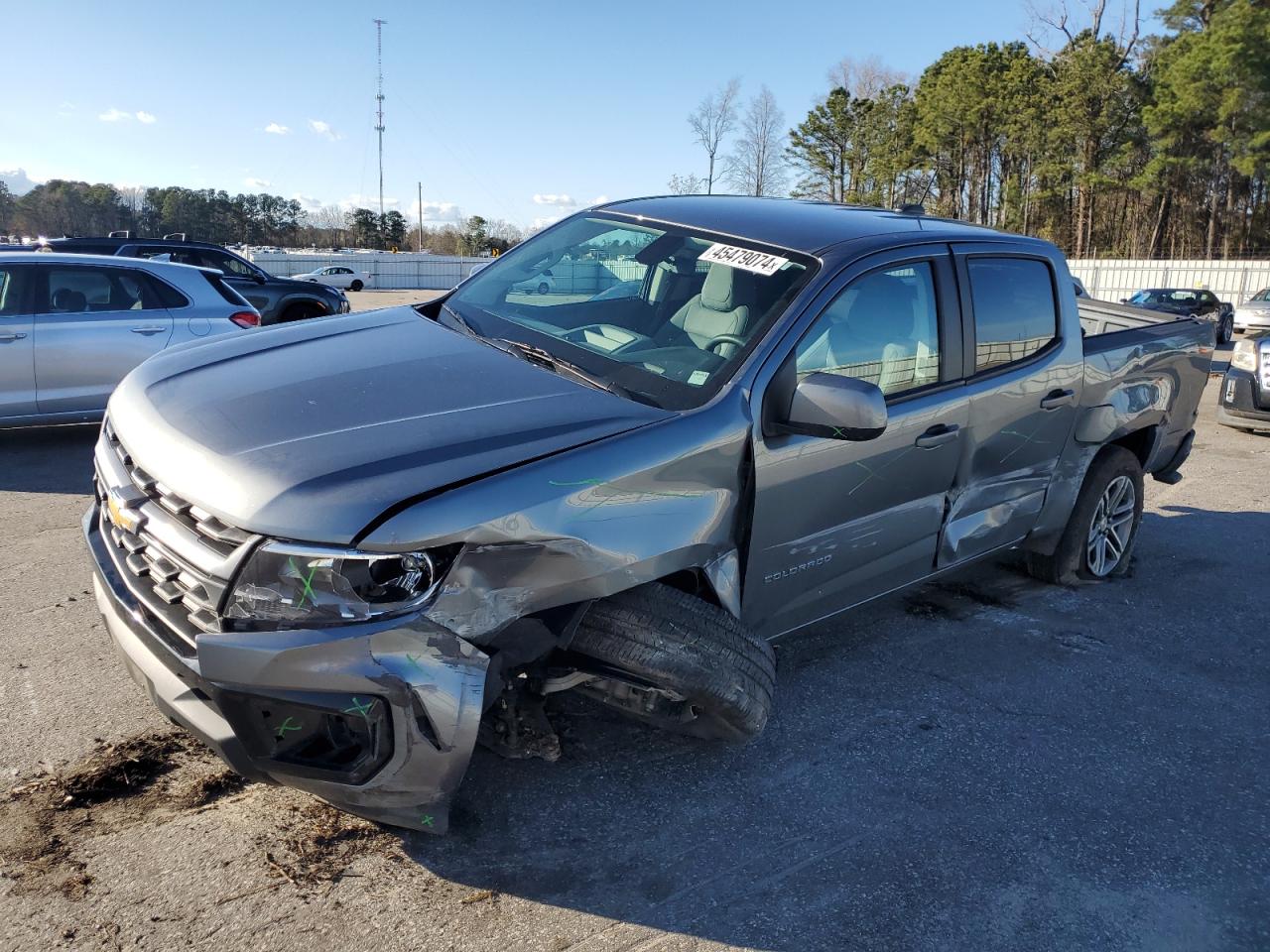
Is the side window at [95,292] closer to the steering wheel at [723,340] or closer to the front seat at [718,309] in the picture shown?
the front seat at [718,309]

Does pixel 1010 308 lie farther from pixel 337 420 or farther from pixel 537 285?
pixel 337 420

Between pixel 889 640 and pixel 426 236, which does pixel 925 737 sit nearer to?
pixel 889 640

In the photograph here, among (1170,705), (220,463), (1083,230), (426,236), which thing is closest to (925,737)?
(1170,705)

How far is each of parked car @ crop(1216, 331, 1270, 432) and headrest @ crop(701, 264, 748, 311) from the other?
9279 mm

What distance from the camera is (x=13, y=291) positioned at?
735cm

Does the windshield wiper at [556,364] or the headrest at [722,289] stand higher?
the headrest at [722,289]

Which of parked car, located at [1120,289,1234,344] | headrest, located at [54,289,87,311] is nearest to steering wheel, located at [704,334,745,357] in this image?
headrest, located at [54,289,87,311]

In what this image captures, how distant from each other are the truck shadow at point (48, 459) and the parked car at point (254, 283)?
4652 mm

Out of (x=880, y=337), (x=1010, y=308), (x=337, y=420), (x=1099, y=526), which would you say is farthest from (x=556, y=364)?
(x=1099, y=526)

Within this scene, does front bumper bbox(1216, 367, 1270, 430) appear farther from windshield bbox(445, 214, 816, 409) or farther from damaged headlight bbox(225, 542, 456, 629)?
damaged headlight bbox(225, 542, 456, 629)

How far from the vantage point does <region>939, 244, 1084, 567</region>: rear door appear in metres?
4.04

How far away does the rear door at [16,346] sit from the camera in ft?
23.6

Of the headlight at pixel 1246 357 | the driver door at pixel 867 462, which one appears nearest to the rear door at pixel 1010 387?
the driver door at pixel 867 462

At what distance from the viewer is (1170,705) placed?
161 inches
